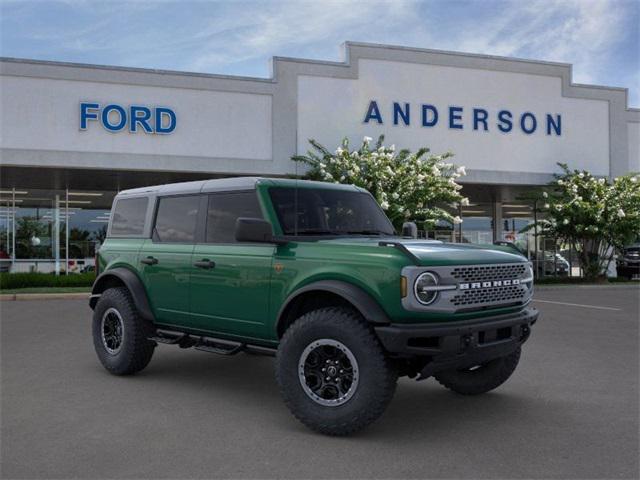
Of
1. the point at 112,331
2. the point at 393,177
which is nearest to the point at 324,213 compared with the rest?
the point at 112,331

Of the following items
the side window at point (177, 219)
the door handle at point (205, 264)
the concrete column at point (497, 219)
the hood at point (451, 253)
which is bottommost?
the door handle at point (205, 264)

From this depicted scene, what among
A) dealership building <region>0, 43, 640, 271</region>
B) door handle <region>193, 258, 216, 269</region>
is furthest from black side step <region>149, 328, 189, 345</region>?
dealership building <region>0, 43, 640, 271</region>

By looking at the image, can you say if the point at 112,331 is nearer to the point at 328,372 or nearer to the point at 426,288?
the point at 328,372

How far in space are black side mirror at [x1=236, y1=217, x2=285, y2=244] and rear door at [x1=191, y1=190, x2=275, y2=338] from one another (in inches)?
10.8

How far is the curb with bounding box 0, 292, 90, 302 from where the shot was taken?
17.0 meters

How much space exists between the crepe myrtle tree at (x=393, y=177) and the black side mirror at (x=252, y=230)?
13.9m

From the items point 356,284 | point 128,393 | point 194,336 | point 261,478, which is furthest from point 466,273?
point 128,393

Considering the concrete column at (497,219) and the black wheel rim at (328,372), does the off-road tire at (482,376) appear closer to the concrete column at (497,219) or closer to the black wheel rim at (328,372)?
the black wheel rim at (328,372)

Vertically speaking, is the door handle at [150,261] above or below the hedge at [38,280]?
above

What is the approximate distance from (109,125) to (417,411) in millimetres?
16760

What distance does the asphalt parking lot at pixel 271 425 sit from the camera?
4246 millimetres

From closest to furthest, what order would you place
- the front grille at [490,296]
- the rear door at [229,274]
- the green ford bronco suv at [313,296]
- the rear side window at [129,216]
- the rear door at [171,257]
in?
the green ford bronco suv at [313,296] → the front grille at [490,296] → the rear door at [229,274] → the rear door at [171,257] → the rear side window at [129,216]

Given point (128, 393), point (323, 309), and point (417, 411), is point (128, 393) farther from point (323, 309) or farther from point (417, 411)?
point (417, 411)

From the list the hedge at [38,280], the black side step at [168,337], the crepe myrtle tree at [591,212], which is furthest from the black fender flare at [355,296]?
the crepe myrtle tree at [591,212]
